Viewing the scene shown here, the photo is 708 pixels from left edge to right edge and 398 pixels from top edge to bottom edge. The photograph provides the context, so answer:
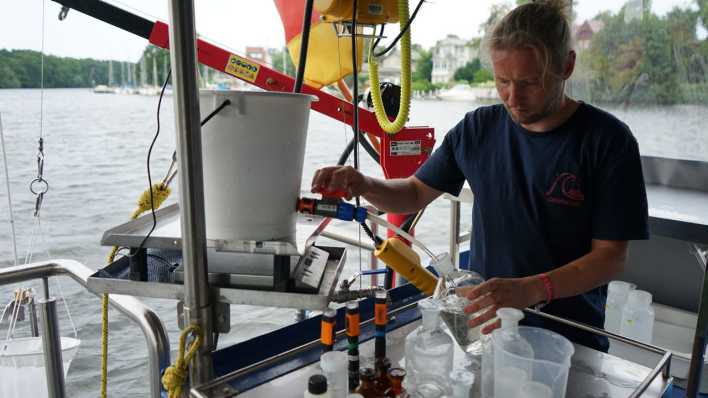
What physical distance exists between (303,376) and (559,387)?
42 centimetres

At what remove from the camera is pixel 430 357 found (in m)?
0.86

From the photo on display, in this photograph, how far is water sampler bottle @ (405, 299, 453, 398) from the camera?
85cm

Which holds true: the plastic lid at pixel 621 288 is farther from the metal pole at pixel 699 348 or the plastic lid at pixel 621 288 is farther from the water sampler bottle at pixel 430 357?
the water sampler bottle at pixel 430 357


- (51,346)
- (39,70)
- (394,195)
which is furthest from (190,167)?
(39,70)

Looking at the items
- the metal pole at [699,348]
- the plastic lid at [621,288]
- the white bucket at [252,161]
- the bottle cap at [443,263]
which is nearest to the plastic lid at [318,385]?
the white bucket at [252,161]

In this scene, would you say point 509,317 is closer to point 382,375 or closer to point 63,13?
point 382,375

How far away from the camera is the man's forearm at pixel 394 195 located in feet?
4.60

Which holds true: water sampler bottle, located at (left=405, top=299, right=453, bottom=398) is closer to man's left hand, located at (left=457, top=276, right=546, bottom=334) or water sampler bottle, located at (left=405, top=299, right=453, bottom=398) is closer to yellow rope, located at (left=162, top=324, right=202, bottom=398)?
man's left hand, located at (left=457, top=276, right=546, bottom=334)

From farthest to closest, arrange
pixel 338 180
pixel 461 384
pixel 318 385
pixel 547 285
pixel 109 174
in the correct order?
pixel 109 174 < pixel 338 180 < pixel 547 285 < pixel 461 384 < pixel 318 385

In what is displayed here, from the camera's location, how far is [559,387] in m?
0.79

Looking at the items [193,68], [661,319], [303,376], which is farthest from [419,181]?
[661,319]

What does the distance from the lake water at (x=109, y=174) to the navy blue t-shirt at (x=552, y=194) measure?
1.77 feet

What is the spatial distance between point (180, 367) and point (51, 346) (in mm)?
835

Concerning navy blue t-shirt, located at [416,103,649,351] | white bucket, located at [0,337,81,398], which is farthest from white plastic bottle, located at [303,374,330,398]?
white bucket, located at [0,337,81,398]
